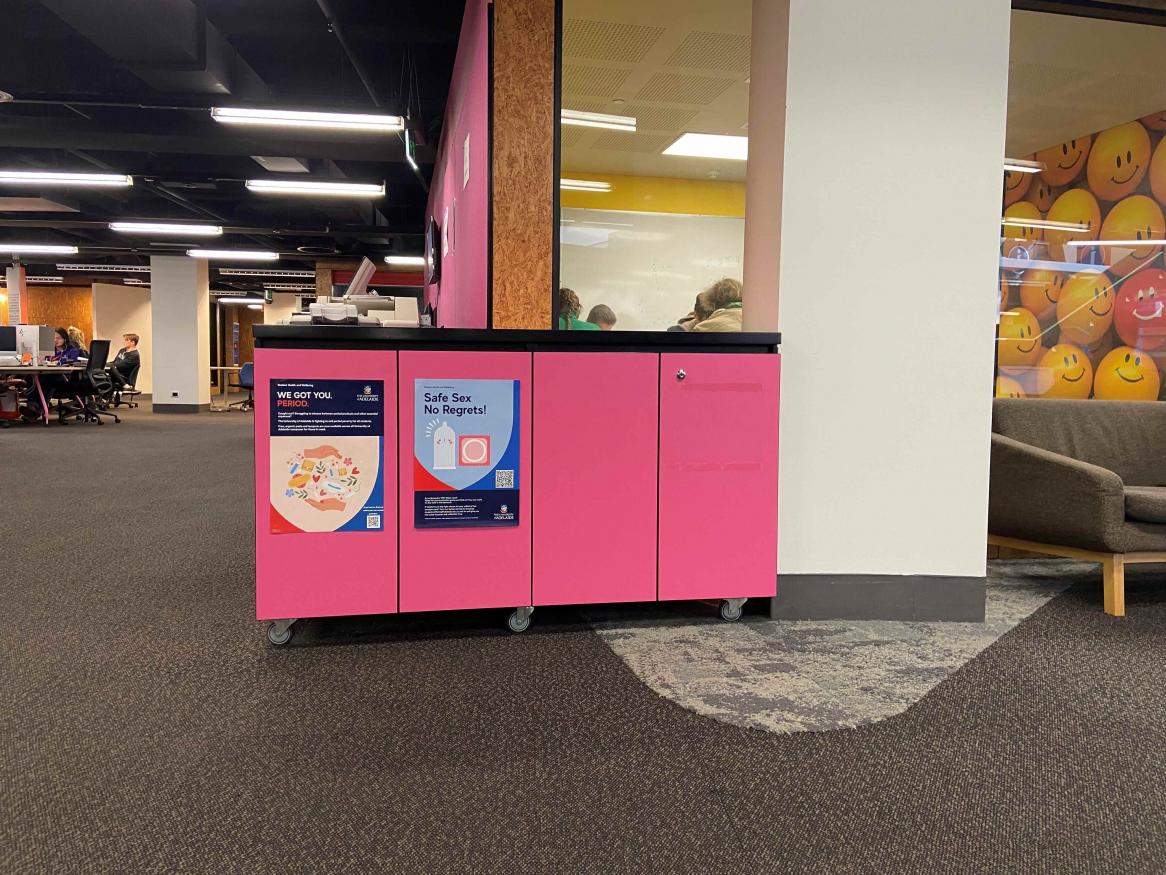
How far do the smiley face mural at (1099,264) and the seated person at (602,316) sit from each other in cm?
280

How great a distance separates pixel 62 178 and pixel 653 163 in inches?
286

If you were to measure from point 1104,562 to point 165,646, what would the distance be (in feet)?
11.5

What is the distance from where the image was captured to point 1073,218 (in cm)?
563

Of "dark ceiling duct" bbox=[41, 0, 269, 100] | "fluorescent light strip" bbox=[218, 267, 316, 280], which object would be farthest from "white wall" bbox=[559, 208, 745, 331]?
"fluorescent light strip" bbox=[218, 267, 316, 280]

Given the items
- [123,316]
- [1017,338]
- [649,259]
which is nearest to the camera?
[1017,338]

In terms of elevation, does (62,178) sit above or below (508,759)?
above

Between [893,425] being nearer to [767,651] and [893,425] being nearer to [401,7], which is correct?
[767,651]

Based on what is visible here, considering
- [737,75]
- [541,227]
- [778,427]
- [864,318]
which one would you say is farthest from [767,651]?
[737,75]

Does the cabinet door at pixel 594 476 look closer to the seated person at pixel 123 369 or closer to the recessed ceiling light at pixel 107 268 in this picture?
the seated person at pixel 123 369

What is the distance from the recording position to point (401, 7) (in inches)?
233

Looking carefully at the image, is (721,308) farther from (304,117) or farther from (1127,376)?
(304,117)

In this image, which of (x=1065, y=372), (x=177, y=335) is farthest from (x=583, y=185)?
(x=177, y=335)

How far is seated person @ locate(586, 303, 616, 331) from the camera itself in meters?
4.72

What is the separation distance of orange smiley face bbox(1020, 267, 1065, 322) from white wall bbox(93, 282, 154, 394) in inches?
857
